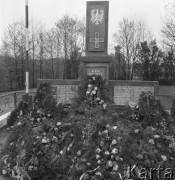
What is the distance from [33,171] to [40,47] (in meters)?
24.4

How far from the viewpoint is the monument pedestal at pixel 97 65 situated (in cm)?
750

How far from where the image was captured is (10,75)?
80.9 feet

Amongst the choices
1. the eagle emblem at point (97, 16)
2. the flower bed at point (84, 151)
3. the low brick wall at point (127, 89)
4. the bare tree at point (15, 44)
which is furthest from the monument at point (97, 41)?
the bare tree at point (15, 44)

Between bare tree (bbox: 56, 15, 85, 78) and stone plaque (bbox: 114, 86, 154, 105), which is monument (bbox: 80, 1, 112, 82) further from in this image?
bare tree (bbox: 56, 15, 85, 78)

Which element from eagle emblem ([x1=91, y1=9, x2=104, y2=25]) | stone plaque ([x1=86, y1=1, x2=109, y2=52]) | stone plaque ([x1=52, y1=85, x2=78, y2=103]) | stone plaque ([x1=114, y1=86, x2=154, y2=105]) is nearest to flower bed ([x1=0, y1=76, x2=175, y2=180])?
stone plaque ([x1=114, y1=86, x2=154, y2=105])

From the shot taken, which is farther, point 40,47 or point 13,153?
point 40,47

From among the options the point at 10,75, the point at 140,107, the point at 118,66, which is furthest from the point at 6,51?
the point at 140,107

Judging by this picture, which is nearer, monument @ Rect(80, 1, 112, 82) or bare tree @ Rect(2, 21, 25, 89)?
monument @ Rect(80, 1, 112, 82)

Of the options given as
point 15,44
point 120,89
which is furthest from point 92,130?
point 15,44

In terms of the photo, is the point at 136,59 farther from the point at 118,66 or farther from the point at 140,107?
the point at 140,107

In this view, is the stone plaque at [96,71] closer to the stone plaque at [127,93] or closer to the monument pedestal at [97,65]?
the monument pedestal at [97,65]

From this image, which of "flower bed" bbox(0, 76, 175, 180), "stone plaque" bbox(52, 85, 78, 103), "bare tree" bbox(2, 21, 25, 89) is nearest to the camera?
"flower bed" bbox(0, 76, 175, 180)

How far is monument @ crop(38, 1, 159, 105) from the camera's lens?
751 cm

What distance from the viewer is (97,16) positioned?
7633 millimetres
